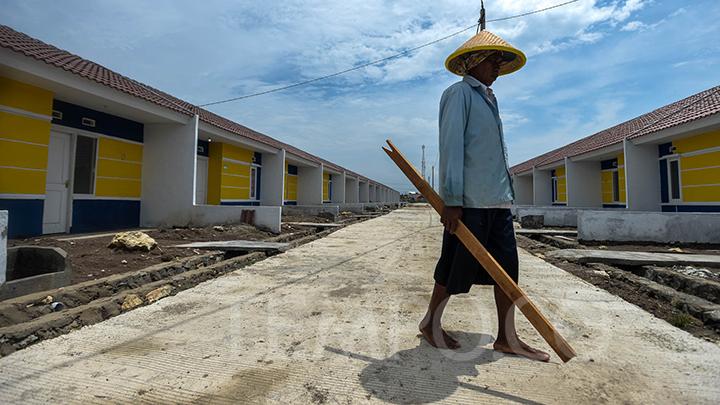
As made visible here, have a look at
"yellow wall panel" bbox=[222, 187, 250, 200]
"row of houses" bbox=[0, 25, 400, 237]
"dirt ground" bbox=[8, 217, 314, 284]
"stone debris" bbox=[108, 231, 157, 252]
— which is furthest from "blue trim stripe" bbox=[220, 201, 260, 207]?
"stone debris" bbox=[108, 231, 157, 252]

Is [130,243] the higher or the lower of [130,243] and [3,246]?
the lower

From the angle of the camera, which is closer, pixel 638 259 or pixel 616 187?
pixel 638 259

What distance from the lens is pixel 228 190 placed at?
12.0 meters

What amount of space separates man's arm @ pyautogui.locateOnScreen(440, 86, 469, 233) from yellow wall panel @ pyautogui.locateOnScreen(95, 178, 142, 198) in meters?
8.66

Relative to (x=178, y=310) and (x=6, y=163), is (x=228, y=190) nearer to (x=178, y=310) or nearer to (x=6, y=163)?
(x=6, y=163)

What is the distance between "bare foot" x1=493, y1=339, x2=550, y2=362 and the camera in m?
1.95

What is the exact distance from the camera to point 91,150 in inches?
299

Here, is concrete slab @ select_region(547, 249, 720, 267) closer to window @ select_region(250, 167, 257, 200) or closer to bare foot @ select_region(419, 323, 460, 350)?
bare foot @ select_region(419, 323, 460, 350)

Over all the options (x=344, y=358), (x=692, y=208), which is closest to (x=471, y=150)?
(x=344, y=358)

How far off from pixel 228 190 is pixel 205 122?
10.6 feet

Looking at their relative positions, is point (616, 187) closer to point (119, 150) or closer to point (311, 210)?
point (311, 210)

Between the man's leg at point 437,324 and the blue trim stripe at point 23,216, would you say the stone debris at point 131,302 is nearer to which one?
the man's leg at point 437,324

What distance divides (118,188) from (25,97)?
2724 millimetres

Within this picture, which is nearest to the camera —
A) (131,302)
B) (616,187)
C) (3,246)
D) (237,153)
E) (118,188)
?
(3,246)
